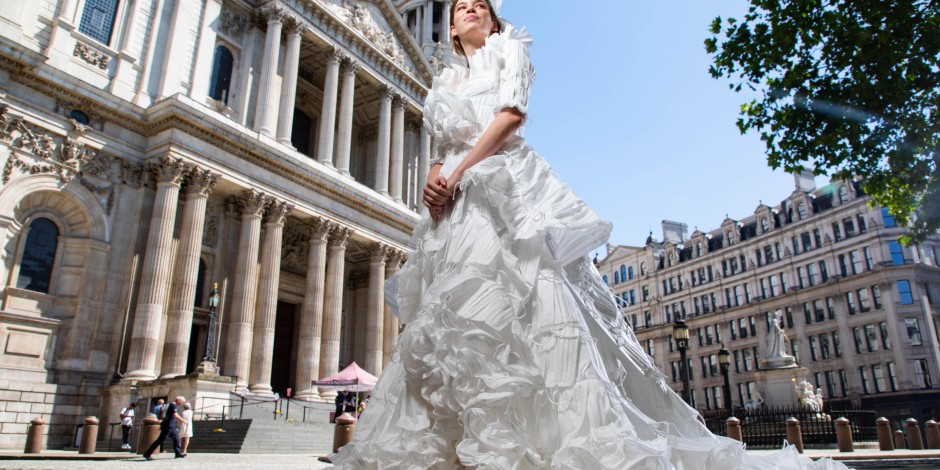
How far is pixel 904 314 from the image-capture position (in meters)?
47.1

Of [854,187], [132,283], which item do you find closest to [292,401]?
[132,283]

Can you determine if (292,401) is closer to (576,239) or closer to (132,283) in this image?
(132,283)

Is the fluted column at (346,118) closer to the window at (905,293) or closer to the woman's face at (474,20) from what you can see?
the woman's face at (474,20)

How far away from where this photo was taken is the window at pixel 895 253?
48.7m

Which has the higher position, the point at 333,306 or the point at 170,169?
the point at 170,169

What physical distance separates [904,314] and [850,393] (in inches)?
300

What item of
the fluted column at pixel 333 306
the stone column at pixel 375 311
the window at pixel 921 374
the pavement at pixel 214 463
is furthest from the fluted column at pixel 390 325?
the window at pixel 921 374

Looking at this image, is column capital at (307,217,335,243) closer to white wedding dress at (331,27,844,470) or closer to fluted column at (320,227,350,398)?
fluted column at (320,227,350,398)

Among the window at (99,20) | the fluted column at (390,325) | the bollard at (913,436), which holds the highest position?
the window at (99,20)

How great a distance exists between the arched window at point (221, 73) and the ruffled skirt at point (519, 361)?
25716 mm

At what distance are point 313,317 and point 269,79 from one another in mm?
10891

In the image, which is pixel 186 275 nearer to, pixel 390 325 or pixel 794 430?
pixel 390 325

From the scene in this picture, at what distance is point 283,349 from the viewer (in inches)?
1111

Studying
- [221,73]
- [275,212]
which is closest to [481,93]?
[275,212]
